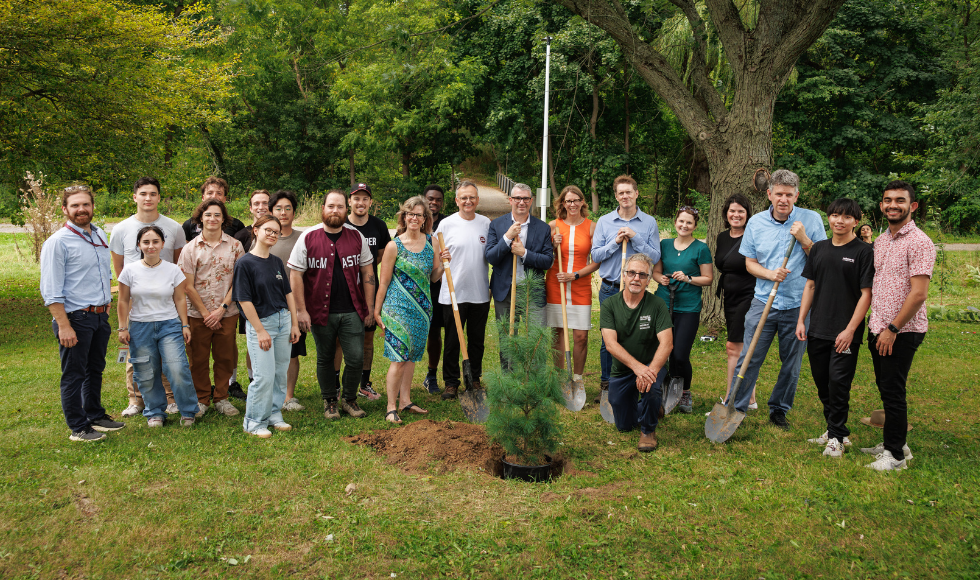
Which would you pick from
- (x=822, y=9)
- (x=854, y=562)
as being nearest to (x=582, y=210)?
(x=854, y=562)

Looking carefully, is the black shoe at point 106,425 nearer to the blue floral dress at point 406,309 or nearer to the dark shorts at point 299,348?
the dark shorts at point 299,348

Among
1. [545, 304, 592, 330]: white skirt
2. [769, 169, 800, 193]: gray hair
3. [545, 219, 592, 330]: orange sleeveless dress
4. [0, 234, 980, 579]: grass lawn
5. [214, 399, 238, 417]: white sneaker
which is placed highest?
[769, 169, 800, 193]: gray hair

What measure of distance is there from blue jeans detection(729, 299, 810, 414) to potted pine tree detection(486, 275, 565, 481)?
1.86 m

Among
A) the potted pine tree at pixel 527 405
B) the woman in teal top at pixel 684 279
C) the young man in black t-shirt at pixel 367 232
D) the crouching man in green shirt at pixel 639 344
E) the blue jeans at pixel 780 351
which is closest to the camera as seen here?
the potted pine tree at pixel 527 405

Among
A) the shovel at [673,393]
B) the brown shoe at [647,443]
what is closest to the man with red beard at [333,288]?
the brown shoe at [647,443]

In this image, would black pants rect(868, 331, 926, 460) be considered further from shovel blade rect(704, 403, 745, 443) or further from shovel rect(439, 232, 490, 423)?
shovel rect(439, 232, 490, 423)

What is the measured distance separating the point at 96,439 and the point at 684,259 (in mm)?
5124

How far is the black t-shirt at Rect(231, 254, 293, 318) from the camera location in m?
5.05

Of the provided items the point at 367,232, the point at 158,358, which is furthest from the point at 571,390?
the point at 158,358

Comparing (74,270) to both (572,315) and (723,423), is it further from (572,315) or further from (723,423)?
(723,423)

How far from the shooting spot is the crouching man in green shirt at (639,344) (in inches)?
197

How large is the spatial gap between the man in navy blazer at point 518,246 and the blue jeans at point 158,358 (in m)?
2.80

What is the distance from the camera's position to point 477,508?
3975mm

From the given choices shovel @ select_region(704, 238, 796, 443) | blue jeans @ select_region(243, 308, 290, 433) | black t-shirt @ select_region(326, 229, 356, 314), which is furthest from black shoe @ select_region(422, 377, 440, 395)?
shovel @ select_region(704, 238, 796, 443)
